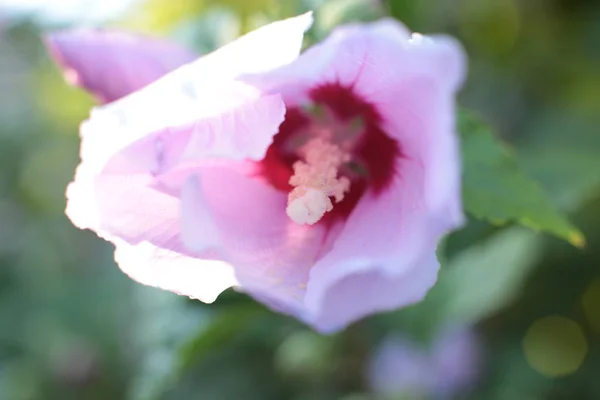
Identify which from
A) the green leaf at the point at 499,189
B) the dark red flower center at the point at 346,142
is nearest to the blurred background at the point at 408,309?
the dark red flower center at the point at 346,142

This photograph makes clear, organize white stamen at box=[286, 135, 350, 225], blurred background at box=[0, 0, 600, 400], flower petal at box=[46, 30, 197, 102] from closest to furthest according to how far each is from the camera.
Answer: white stamen at box=[286, 135, 350, 225]
flower petal at box=[46, 30, 197, 102]
blurred background at box=[0, 0, 600, 400]

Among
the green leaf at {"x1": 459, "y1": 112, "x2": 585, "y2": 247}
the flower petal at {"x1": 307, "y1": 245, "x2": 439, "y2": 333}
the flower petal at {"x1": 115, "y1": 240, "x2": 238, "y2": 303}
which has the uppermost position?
the flower petal at {"x1": 307, "y1": 245, "x2": 439, "y2": 333}

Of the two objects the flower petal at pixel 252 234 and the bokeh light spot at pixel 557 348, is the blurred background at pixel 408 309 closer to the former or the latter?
the bokeh light spot at pixel 557 348

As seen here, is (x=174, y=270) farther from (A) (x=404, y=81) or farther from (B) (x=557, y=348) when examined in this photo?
(B) (x=557, y=348)

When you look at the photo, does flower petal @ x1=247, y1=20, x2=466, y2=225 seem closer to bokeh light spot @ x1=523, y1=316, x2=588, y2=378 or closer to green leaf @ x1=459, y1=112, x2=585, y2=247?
green leaf @ x1=459, y1=112, x2=585, y2=247

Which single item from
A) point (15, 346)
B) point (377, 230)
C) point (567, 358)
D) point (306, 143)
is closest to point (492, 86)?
point (567, 358)

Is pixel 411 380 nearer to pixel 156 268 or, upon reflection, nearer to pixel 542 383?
pixel 542 383

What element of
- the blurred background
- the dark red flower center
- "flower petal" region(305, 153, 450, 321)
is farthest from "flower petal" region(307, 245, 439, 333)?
the blurred background

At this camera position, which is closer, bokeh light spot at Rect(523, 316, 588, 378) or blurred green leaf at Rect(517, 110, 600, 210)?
blurred green leaf at Rect(517, 110, 600, 210)
